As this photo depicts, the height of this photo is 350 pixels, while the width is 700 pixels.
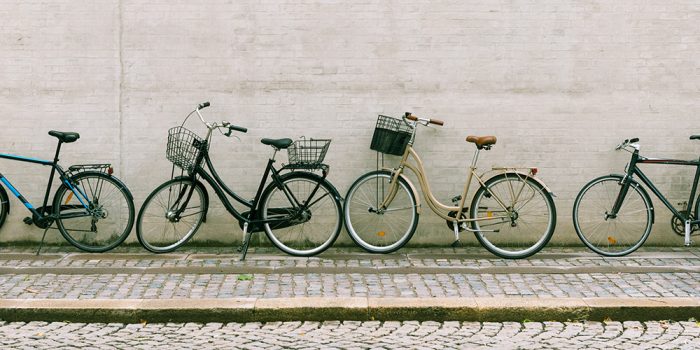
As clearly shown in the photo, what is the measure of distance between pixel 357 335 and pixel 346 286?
1132 millimetres

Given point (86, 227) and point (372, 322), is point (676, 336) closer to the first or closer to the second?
point (372, 322)

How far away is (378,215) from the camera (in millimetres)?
9258

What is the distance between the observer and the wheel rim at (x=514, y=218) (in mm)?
8766

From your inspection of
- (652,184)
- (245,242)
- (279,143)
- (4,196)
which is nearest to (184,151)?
(279,143)

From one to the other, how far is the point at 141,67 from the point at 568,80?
176 inches

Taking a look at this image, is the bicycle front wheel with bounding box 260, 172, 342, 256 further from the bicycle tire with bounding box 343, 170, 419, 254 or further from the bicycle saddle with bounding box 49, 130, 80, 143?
the bicycle saddle with bounding box 49, 130, 80, 143

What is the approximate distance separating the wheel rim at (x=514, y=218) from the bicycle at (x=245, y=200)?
1.50 m

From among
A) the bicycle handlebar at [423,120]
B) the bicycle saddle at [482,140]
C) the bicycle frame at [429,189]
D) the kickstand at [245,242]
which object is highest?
the bicycle handlebar at [423,120]

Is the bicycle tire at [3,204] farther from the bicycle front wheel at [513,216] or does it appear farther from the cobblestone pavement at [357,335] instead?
the bicycle front wheel at [513,216]

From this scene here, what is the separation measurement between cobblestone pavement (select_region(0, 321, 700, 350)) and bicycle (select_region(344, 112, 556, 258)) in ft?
7.48

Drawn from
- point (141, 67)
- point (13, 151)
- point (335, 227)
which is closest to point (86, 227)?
point (13, 151)

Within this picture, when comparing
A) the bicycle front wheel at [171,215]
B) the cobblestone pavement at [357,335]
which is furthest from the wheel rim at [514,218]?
the bicycle front wheel at [171,215]

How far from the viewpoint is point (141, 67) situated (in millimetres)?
9172

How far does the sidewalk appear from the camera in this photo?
669cm
